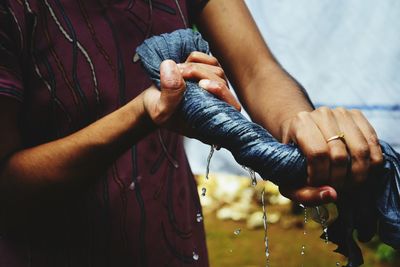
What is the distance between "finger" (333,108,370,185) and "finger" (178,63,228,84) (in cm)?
28

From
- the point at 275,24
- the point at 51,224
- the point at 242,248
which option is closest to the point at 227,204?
the point at 242,248

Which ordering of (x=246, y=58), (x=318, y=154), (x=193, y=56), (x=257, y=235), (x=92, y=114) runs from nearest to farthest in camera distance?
(x=318, y=154) → (x=193, y=56) → (x=92, y=114) → (x=246, y=58) → (x=257, y=235)

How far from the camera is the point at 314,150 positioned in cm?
118

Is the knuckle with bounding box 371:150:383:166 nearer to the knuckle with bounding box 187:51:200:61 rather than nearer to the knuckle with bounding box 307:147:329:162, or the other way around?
the knuckle with bounding box 307:147:329:162

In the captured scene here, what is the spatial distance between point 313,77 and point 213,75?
0.85m

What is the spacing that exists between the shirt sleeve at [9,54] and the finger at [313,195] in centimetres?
68

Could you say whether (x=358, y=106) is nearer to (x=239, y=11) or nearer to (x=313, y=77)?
(x=313, y=77)

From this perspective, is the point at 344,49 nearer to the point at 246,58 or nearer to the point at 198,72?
the point at 246,58

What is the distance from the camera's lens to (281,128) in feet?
4.96

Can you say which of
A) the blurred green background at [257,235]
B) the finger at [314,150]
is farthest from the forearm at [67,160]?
the blurred green background at [257,235]

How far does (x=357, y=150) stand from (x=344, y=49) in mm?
825

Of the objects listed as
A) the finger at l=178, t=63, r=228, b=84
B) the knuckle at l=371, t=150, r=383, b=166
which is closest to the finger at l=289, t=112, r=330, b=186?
the knuckle at l=371, t=150, r=383, b=166

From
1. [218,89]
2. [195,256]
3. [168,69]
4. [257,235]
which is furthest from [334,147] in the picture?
[257,235]

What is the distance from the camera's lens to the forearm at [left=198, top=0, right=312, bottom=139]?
1.67 m
